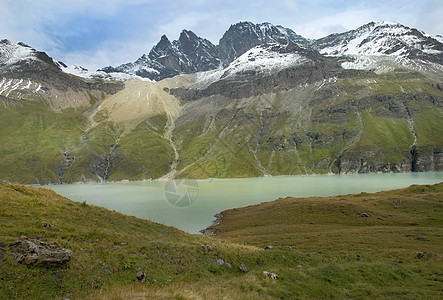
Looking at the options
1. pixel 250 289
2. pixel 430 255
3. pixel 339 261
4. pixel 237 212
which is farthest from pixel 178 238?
pixel 237 212

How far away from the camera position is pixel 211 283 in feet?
55.1

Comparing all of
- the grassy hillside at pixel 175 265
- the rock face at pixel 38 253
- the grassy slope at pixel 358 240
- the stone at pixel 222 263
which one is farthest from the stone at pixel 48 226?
the grassy slope at pixel 358 240

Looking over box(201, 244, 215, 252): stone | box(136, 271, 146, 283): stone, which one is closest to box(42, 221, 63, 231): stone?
box(136, 271, 146, 283): stone

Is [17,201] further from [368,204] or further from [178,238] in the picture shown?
[368,204]

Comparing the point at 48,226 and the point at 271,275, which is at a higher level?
the point at 48,226

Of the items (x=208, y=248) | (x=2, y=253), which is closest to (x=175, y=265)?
(x=208, y=248)

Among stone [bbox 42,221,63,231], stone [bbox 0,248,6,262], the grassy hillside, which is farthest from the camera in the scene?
stone [bbox 42,221,63,231]

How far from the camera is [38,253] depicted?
13.8 m

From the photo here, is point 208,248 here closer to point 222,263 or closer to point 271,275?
point 222,263

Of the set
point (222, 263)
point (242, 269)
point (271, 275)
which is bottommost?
point (242, 269)

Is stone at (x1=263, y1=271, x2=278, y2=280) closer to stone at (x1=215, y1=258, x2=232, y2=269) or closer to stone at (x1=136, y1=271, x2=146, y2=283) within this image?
stone at (x1=215, y1=258, x2=232, y2=269)

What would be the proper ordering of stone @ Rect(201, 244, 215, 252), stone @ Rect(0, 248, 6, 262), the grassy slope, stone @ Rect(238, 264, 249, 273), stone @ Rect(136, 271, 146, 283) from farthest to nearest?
stone @ Rect(201, 244, 215, 252)
stone @ Rect(238, 264, 249, 273)
the grassy slope
stone @ Rect(136, 271, 146, 283)
stone @ Rect(0, 248, 6, 262)

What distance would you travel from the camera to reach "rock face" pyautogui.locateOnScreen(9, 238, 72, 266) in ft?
44.0

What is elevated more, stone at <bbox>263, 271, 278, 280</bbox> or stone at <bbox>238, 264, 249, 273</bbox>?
stone at <bbox>263, 271, 278, 280</bbox>
